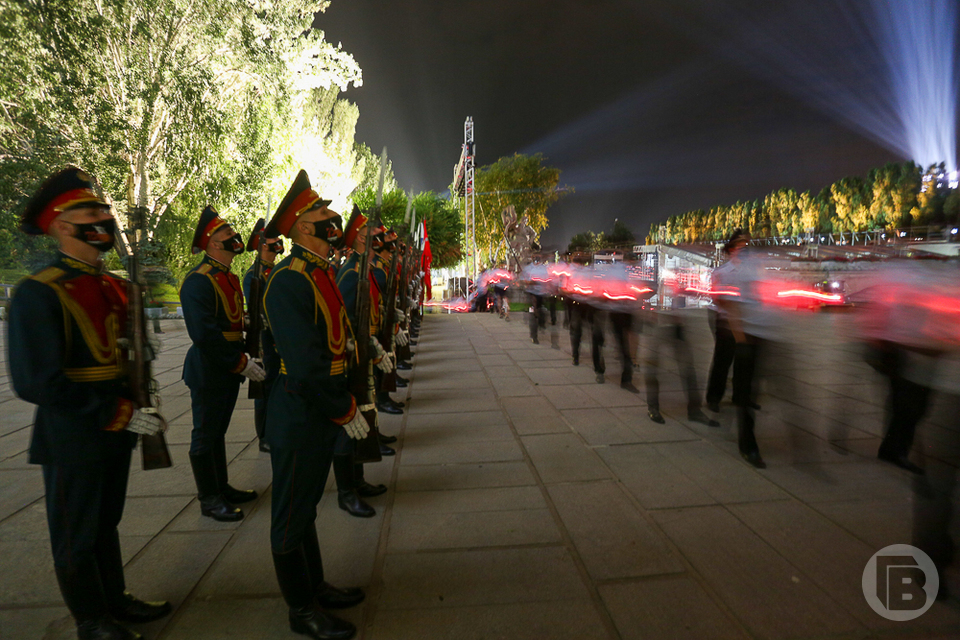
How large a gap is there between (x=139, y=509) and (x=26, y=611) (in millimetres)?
1220

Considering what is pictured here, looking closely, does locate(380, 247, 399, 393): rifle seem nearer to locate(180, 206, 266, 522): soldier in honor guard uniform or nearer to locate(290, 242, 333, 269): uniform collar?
locate(180, 206, 266, 522): soldier in honor guard uniform

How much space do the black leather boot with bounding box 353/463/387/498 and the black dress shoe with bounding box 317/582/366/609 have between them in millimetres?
1341

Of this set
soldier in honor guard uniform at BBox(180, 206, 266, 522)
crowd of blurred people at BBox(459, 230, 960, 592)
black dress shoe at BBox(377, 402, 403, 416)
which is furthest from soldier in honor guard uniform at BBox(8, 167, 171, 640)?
black dress shoe at BBox(377, 402, 403, 416)

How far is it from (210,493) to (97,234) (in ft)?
6.99

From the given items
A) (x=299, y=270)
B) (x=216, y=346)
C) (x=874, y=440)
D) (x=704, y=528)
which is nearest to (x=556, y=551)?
(x=704, y=528)

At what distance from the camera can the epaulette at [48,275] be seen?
2237mm

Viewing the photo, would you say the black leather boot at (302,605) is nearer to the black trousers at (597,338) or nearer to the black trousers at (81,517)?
the black trousers at (81,517)

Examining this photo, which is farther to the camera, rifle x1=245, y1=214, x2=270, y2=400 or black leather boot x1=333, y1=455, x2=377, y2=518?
rifle x1=245, y1=214, x2=270, y2=400

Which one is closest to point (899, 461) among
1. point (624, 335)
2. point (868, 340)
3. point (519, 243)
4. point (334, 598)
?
point (868, 340)

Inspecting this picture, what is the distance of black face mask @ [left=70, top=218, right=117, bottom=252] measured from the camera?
7.90 ft

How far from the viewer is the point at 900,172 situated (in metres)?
54.6

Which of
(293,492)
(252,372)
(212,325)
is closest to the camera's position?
(293,492)

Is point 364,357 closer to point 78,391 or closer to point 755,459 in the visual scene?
point 78,391

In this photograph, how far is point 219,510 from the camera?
3.77 m
